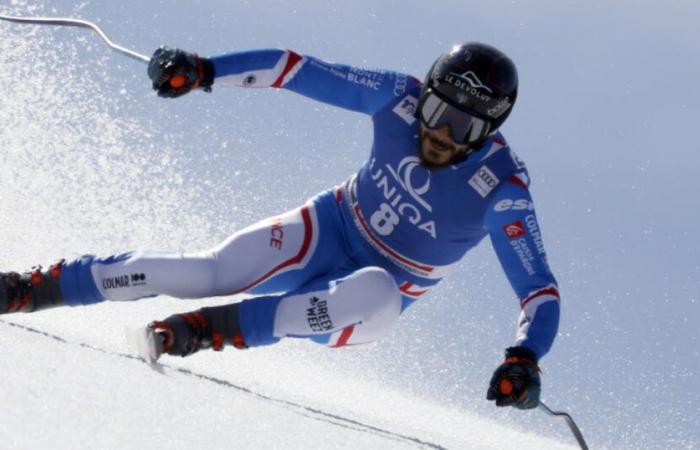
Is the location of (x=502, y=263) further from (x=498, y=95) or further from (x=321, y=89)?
(x=321, y=89)

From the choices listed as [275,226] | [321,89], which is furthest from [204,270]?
[321,89]

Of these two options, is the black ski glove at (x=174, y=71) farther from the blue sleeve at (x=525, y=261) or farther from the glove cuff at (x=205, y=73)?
the blue sleeve at (x=525, y=261)

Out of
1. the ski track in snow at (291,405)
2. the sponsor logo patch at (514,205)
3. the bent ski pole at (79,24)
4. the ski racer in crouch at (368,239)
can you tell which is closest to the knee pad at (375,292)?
the ski racer in crouch at (368,239)

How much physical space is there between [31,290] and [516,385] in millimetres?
1995

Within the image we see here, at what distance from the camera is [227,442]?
3.51 metres

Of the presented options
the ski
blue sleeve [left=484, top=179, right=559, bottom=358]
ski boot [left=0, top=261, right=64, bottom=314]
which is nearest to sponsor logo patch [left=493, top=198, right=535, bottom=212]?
blue sleeve [left=484, top=179, right=559, bottom=358]

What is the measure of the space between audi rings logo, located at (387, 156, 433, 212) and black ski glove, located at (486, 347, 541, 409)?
3.78ft

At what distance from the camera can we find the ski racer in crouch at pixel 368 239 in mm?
4699

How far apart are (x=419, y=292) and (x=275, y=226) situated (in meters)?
0.85

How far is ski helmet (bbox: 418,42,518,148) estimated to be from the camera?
515cm

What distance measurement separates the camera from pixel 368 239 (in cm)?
549

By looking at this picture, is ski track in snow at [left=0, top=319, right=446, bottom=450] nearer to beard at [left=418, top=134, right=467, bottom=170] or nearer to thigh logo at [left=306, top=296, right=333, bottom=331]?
thigh logo at [left=306, top=296, right=333, bottom=331]

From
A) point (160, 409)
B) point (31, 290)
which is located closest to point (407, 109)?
point (31, 290)

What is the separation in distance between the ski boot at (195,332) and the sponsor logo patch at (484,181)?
1.24 meters
